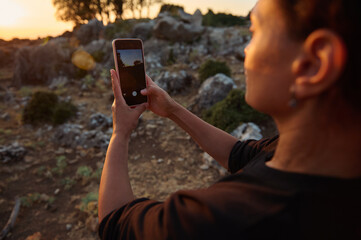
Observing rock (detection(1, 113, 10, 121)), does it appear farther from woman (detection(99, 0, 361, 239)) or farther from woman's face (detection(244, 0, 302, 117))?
woman's face (detection(244, 0, 302, 117))

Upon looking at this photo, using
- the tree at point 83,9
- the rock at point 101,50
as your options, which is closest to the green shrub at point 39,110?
the rock at point 101,50

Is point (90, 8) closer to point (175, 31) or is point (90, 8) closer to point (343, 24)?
point (175, 31)

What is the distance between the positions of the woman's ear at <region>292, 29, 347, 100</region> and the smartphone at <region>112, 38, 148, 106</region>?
4.51 feet

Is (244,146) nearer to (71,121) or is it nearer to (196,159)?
(196,159)

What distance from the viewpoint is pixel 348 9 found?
2.05 ft

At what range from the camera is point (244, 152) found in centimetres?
156

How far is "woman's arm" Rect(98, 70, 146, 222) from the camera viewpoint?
3.71 feet

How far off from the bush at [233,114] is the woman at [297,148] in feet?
14.1

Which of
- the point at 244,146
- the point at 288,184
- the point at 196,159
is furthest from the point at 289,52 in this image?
the point at 196,159

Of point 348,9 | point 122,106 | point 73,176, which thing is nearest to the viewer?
point 348,9

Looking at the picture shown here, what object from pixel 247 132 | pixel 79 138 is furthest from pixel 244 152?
pixel 79 138

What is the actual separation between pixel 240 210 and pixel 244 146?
93 centimetres

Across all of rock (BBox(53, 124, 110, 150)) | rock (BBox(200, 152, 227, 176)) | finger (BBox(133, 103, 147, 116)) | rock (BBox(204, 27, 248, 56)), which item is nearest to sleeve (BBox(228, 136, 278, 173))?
finger (BBox(133, 103, 147, 116))

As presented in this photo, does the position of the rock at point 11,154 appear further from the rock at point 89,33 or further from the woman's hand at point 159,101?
the rock at point 89,33
